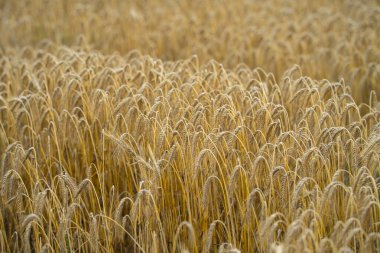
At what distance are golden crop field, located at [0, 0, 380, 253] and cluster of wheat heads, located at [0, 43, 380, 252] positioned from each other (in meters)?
0.01

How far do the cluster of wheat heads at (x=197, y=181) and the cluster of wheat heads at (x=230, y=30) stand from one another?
137 centimetres

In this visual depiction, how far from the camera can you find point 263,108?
7.86 feet

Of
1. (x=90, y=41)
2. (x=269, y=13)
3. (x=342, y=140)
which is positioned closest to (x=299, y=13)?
(x=269, y=13)

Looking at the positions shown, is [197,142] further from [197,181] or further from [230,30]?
[230,30]

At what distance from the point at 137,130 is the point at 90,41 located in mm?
3583

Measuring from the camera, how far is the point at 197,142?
229 centimetres

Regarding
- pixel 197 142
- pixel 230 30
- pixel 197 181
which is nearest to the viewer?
pixel 197 181

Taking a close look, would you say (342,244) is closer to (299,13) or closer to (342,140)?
(342,140)

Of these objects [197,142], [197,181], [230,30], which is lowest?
[197,181]

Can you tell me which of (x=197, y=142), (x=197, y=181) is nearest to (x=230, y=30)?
(x=197, y=142)

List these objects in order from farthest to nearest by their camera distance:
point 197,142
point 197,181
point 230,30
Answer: point 230,30, point 197,142, point 197,181

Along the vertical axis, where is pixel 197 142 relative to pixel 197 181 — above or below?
above

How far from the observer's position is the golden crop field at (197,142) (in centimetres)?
199

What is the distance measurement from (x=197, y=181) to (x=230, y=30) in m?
3.10
